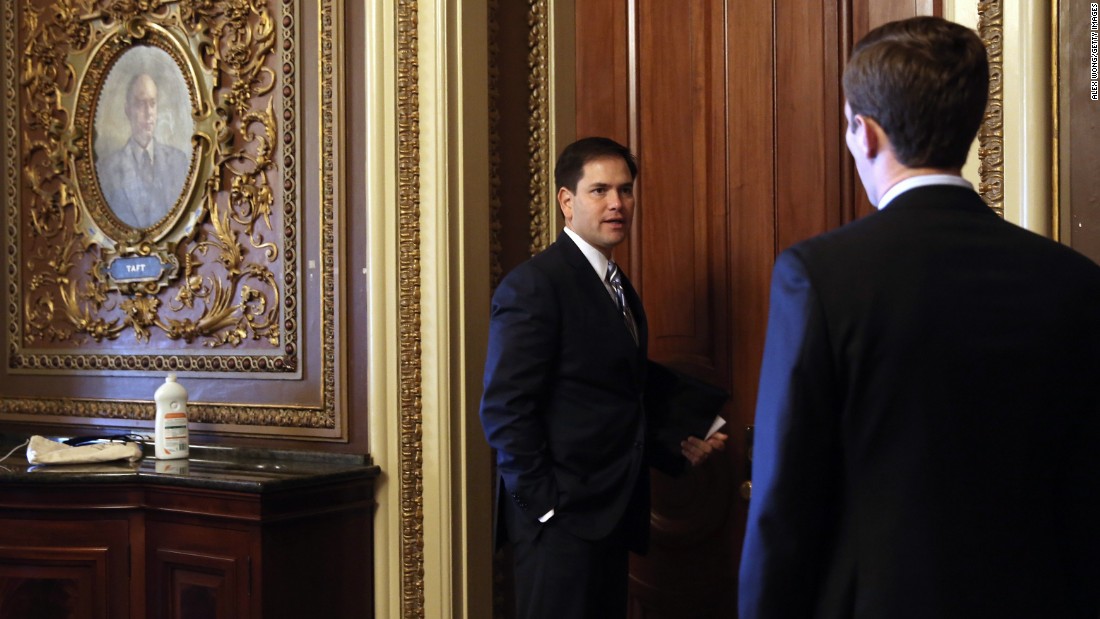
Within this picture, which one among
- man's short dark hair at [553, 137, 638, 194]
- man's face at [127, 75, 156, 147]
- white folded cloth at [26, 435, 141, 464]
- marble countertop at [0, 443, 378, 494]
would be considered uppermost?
man's face at [127, 75, 156, 147]

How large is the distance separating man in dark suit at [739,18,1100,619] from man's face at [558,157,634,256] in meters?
1.25

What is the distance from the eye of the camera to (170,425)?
314 cm

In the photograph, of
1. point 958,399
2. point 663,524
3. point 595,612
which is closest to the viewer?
point 958,399

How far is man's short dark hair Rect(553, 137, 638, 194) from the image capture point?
2.53 meters

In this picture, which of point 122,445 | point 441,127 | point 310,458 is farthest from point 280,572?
point 441,127

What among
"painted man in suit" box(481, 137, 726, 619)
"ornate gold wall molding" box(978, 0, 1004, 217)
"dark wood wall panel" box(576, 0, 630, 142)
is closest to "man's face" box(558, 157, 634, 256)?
"painted man in suit" box(481, 137, 726, 619)

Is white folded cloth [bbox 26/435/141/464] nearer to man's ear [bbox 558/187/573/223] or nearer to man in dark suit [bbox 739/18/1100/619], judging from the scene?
man's ear [bbox 558/187/573/223]

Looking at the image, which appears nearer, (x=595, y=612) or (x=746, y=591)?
(x=746, y=591)

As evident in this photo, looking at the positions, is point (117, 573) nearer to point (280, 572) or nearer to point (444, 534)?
point (280, 572)

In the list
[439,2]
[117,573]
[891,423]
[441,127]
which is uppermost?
[439,2]

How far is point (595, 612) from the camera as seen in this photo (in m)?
2.32

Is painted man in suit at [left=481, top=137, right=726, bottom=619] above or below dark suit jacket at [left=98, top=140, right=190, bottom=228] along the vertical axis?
below

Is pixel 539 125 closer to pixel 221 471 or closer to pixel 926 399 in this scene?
pixel 221 471

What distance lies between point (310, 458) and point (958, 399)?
2.21 metres
